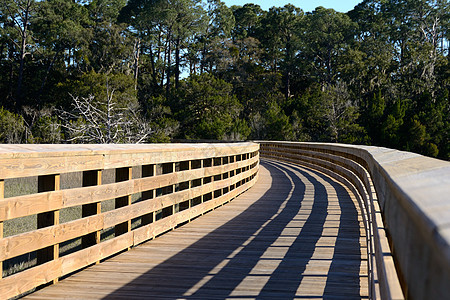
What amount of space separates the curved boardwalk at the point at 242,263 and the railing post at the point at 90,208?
0.82ft

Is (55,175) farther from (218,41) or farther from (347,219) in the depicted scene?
(218,41)

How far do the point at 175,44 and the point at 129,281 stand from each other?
51.2m

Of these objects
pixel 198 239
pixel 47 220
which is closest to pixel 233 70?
pixel 198 239

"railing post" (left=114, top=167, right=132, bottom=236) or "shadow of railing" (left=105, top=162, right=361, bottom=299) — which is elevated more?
"railing post" (left=114, top=167, right=132, bottom=236)

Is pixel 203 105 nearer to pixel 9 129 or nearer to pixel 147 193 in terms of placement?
pixel 9 129

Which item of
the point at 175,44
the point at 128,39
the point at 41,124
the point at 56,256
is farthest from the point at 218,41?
the point at 56,256

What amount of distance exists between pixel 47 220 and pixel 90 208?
2.17ft

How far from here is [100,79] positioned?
3900cm

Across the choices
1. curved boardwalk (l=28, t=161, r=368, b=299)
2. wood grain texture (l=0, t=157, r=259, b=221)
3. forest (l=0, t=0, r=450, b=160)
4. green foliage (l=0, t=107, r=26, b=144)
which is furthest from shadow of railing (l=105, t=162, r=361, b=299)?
green foliage (l=0, t=107, r=26, b=144)

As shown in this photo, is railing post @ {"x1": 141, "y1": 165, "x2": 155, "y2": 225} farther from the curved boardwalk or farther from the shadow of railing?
the shadow of railing

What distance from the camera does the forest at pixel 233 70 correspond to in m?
39.8

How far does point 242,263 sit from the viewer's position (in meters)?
4.89

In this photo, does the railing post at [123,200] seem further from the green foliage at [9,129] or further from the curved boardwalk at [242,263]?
the green foliage at [9,129]

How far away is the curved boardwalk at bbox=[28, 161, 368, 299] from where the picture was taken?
3971mm
